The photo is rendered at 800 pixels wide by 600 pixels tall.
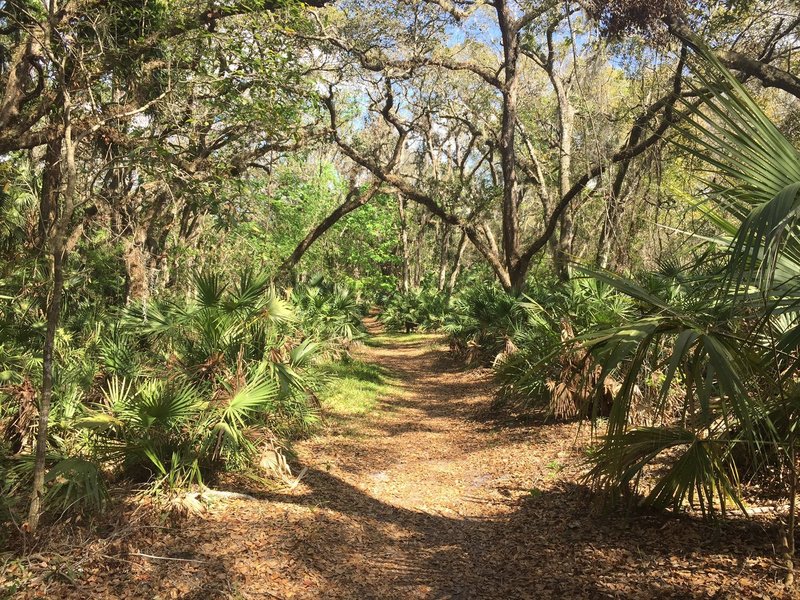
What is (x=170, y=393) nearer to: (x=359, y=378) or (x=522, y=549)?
(x=522, y=549)

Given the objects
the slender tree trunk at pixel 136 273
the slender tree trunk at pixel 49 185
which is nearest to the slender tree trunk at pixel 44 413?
the slender tree trunk at pixel 49 185

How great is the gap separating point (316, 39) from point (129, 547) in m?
9.63

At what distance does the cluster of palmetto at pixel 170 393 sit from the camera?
Answer: 5316mm

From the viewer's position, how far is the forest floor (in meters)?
3.87

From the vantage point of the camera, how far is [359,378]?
13.6 metres

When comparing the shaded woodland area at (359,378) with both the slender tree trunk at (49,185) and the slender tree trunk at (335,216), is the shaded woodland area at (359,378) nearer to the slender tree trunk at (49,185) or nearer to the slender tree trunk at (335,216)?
the slender tree trunk at (49,185)

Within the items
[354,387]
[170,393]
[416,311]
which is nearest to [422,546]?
[170,393]

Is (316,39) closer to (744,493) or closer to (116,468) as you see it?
(116,468)

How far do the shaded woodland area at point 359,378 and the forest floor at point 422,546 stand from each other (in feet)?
0.09

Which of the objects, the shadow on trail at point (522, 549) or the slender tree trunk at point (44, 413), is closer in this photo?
the shadow on trail at point (522, 549)

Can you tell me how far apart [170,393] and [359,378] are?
8.16m

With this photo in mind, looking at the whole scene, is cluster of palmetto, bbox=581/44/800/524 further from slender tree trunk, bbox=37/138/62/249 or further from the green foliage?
the green foliage

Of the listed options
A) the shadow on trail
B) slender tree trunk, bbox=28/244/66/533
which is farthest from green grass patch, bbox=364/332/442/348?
slender tree trunk, bbox=28/244/66/533

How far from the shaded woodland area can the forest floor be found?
28 millimetres
